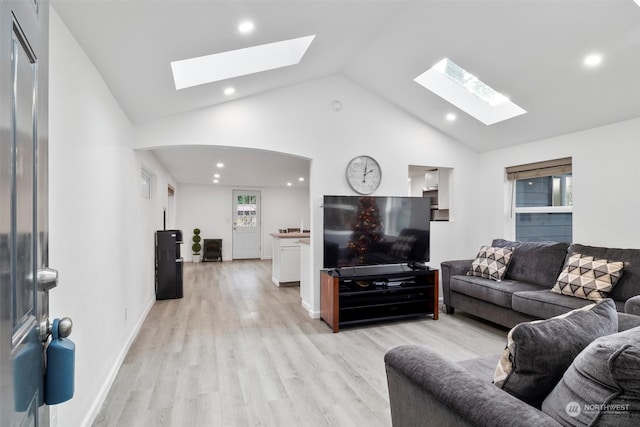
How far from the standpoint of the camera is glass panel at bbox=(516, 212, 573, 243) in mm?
4028

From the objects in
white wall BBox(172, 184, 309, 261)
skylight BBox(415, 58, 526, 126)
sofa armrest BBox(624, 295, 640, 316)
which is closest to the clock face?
skylight BBox(415, 58, 526, 126)

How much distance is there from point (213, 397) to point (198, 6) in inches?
97.2

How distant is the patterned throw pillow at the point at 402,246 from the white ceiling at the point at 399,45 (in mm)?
1666

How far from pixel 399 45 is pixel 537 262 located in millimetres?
2770

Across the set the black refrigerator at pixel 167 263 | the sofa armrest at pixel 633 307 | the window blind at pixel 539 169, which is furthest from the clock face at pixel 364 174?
the black refrigerator at pixel 167 263

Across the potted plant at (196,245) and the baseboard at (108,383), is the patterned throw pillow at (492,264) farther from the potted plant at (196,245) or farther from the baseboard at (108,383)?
the potted plant at (196,245)

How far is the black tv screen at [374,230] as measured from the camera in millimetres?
3848

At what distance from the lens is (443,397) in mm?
1186

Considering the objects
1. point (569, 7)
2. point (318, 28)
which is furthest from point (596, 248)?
point (318, 28)

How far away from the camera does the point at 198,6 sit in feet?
6.19

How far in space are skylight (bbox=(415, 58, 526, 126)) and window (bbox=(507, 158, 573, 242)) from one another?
2.69 feet

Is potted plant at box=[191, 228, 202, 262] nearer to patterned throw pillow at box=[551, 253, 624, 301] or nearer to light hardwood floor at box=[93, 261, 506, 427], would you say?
light hardwood floor at box=[93, 261, 506, 427]

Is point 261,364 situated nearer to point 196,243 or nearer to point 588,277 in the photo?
point 588,277

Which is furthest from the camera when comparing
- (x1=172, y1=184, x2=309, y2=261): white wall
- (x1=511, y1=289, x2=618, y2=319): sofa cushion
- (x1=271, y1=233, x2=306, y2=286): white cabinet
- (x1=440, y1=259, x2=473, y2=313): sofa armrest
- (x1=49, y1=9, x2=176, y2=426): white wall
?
(x1=172, y1=184, x2=309, y2=261): white wall
